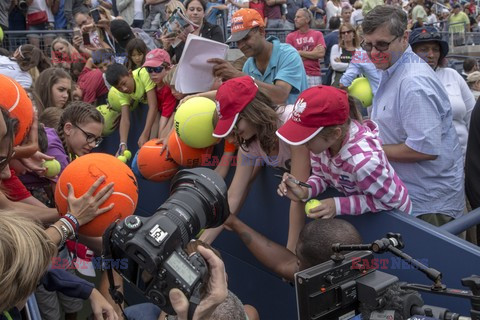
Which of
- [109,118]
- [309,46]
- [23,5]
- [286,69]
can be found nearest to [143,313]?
[286,69]

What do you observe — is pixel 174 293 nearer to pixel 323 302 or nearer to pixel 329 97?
pixel 323 302

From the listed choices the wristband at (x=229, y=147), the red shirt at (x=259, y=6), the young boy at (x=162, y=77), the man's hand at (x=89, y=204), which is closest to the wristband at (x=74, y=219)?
the man's hand at (x=89, y=204)

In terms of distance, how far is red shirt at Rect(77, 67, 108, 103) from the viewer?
691 cm

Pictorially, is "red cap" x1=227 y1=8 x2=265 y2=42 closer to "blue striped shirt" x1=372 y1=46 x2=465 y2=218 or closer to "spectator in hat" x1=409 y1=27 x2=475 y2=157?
"spectator in hat" x1=409 y1=27 x2=475 y2=157

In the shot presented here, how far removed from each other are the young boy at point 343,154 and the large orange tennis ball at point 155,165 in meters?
1.65

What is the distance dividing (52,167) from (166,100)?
2.07 m

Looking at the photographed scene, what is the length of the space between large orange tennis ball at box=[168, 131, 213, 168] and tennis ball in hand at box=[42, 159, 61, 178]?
0.93m

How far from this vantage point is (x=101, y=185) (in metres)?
2.86

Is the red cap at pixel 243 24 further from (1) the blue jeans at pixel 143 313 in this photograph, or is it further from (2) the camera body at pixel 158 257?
(2) the camera body at pixel 158 257

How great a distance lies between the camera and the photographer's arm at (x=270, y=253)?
10.2ft

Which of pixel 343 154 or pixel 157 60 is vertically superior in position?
pixel 343 154

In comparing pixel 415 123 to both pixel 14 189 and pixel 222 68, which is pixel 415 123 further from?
pixel 14 189

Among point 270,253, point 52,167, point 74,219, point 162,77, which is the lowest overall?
point 270,253

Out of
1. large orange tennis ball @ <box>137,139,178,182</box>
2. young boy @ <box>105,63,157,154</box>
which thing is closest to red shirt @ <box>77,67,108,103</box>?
young boy @ <box>105,63,157,154</box>
